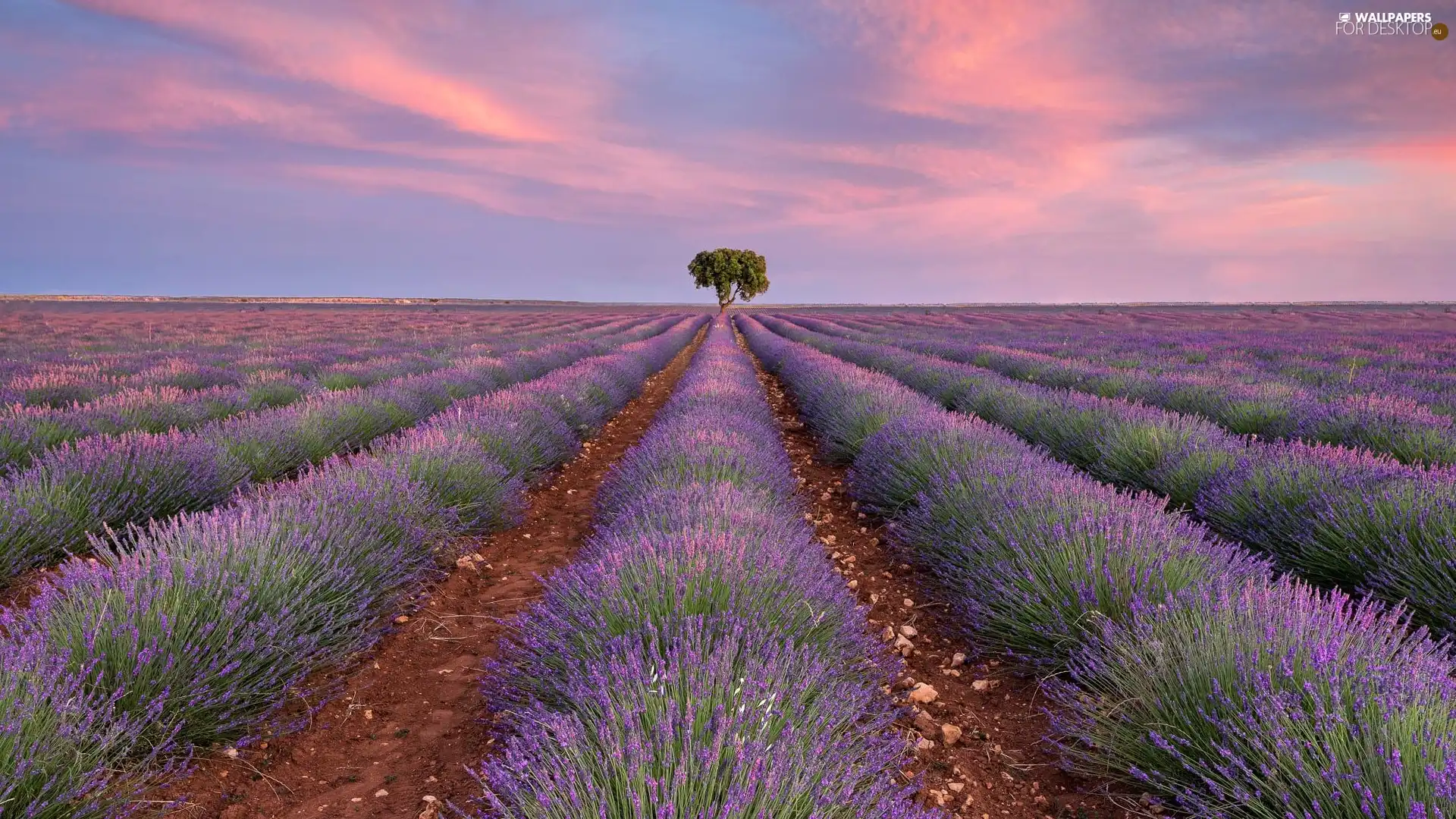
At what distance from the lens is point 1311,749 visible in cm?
150

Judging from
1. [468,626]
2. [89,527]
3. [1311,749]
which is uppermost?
[1311,749]

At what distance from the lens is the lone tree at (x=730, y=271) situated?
2365 inches

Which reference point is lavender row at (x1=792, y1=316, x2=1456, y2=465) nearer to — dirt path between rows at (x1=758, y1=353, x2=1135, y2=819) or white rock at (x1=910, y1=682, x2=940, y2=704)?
dirt path between rows at (x1=758, y1=353, x2=1135, y2=819)

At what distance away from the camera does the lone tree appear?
197 feet

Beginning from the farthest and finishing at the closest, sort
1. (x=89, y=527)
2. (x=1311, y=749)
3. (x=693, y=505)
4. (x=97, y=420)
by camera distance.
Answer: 1. (x=97, y=420)
2. (x=89, y=527)
3. (x=693, y=505)
4. (x=1311, y=749)

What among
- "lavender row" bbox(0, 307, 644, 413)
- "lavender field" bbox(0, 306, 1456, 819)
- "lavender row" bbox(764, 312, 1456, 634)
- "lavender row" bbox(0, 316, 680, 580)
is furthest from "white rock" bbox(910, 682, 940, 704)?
"lavender row" bbox(0, 307, 644, 413)

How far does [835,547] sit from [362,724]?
9.29ft

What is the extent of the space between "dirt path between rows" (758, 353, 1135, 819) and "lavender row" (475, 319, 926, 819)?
0.21m

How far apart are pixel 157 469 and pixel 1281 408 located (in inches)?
347

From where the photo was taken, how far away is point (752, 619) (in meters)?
2.18

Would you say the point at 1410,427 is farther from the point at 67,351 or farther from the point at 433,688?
the point at 67,351

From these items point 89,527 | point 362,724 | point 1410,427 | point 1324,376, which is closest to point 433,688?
point 362,724

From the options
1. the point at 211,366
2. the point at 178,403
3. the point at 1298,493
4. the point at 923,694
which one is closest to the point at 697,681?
the point at 923,694

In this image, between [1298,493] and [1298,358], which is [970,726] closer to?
[1298,493]
